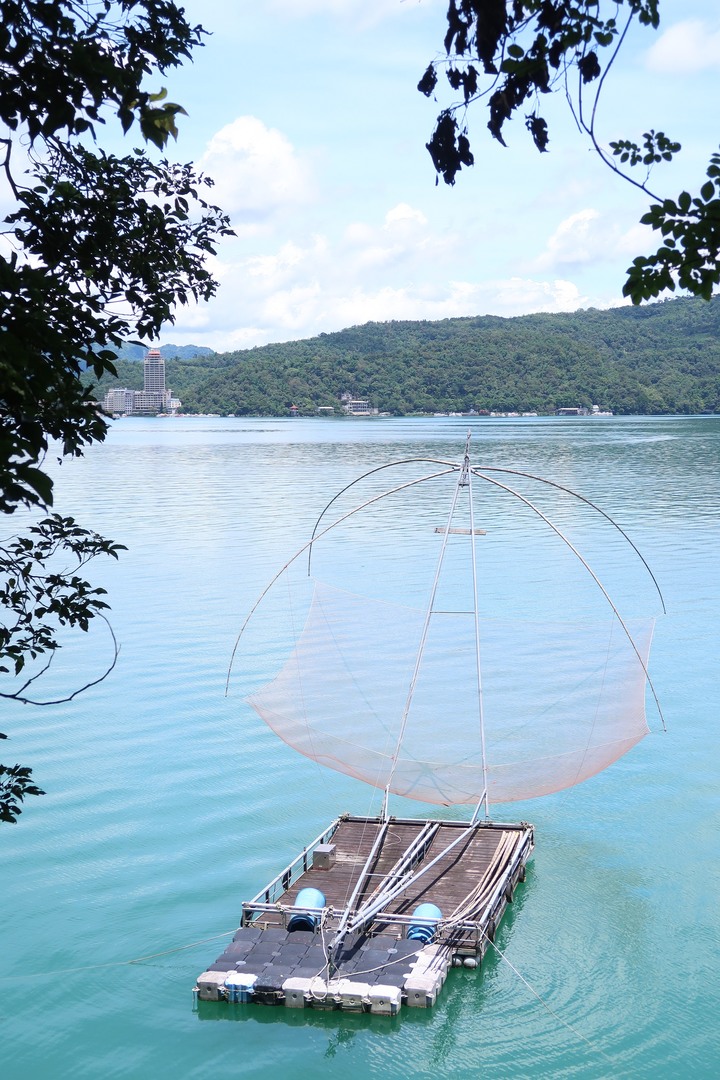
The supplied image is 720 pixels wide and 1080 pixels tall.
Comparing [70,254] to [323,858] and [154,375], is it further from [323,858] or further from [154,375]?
[154,375]

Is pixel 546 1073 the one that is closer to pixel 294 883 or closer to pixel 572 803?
pixel 294 883

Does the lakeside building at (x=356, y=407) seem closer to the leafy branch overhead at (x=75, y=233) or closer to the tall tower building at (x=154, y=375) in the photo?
the tall tower building at (x=154, y=375)

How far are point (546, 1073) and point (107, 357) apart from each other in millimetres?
5850

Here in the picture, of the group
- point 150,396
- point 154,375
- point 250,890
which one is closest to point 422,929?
point 250,890

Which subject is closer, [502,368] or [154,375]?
[502,368]

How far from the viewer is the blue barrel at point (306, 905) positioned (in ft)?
29.0

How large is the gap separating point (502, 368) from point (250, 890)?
413ft

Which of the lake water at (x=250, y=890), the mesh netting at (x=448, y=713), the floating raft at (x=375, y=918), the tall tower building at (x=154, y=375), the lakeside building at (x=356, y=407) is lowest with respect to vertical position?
the lake water at (x=250, y=890)

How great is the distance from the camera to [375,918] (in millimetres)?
8828

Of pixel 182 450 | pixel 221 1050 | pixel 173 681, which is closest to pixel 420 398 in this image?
pixel 182 450

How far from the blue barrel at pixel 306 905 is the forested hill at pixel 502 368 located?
405 feet

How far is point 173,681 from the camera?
660 inches

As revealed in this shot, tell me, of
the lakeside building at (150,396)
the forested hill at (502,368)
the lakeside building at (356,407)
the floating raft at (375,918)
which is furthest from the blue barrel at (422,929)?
the lakeside building at (150,396)

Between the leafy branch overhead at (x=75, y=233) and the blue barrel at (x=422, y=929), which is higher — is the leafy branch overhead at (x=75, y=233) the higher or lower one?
the higher one
